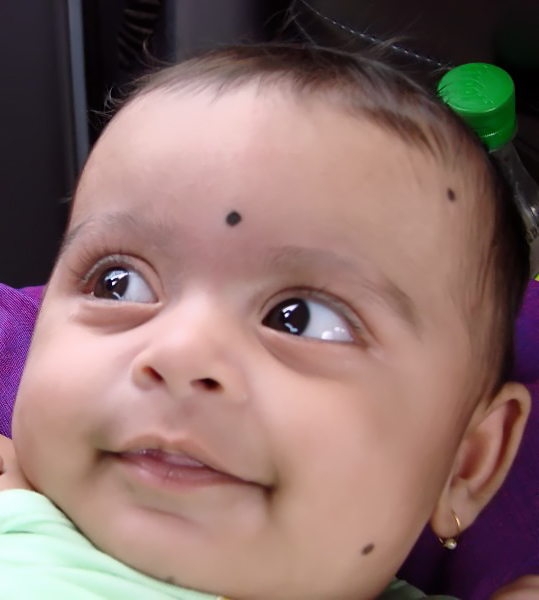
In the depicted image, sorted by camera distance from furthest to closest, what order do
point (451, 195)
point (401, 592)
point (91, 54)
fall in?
point (91, 54), point (401, 592), point (451, 195)

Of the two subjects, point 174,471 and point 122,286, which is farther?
point 122,286

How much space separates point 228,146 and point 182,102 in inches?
3.4

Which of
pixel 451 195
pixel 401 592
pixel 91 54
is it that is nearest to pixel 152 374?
pixel 451 195

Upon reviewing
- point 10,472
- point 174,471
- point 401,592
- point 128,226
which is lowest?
point 401,592

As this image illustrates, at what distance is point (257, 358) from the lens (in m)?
0.64

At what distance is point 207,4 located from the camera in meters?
1.43

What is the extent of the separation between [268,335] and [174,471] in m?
0.12

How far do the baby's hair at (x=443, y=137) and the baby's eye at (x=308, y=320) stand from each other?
9 cm

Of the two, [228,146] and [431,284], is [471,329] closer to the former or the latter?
[431,284]

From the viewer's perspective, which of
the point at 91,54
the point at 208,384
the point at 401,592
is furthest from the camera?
the point at 91,54

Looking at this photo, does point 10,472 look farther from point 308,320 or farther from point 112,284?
point 308,320

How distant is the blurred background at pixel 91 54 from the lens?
4.06 feet

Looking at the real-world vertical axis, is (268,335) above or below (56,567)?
above

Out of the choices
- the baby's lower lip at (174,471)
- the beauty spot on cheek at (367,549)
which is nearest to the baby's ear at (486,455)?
the beauty spot on cheek at (367,549)
